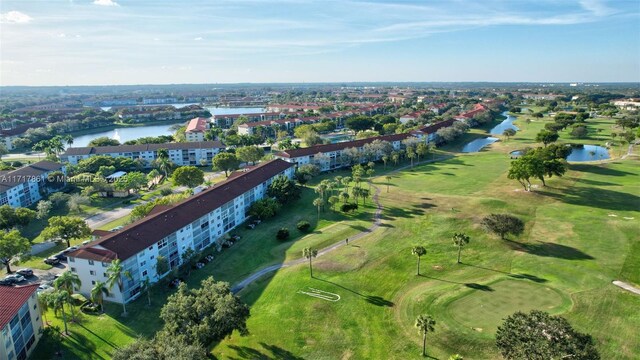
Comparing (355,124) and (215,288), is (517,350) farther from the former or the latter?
(355,124)

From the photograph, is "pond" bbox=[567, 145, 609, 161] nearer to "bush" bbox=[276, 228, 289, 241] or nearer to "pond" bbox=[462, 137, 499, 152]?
"pond" bbox=[462, 137, 499, 152]

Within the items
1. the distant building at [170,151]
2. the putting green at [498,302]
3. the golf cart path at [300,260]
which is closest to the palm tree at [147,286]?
the golf cart path at [300,260]

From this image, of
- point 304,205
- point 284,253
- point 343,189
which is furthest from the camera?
point 343,189

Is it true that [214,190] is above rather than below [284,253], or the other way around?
above

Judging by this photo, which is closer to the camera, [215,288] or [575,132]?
[215,288]

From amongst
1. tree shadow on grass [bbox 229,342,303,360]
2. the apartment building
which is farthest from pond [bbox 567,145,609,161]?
tree shadow on grass [bbox 229,342,303,360]

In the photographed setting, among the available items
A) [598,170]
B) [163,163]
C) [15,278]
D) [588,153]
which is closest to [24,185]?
[163,163]

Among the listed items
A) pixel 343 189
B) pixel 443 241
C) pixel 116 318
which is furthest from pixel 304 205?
pixel 116 318
